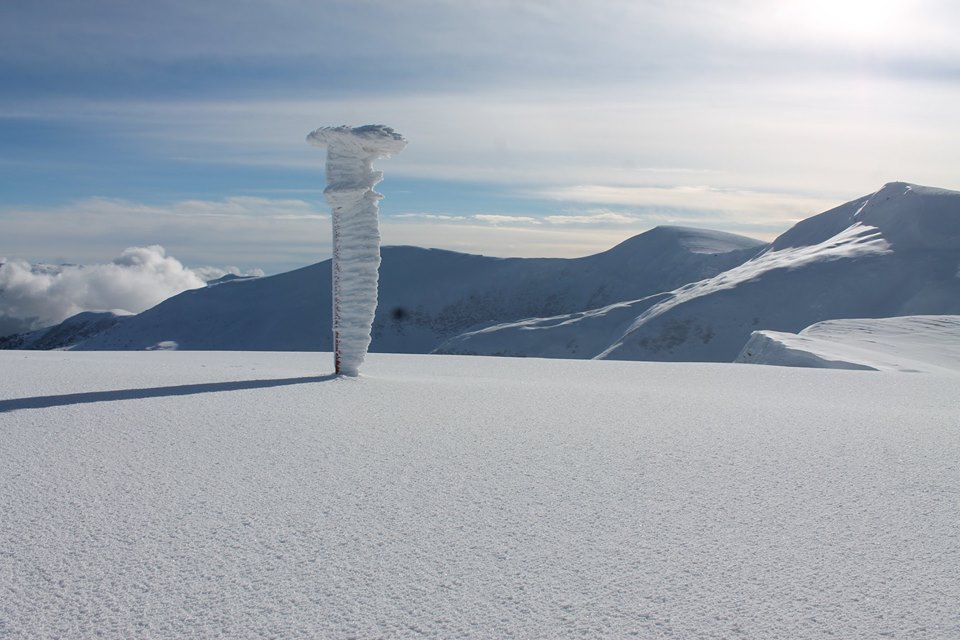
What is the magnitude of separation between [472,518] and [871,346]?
22907 millimetres

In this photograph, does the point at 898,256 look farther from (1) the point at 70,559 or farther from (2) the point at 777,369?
(1) the point at 70,559

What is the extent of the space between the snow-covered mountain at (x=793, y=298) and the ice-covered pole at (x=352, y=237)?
38.6 meters

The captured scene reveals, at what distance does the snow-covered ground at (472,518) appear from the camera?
161 inches

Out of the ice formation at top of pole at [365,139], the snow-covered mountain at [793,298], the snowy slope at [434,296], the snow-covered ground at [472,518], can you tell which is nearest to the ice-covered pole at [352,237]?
the ice formation at top of pole at [365,139]

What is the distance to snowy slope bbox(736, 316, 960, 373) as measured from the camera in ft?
63.0

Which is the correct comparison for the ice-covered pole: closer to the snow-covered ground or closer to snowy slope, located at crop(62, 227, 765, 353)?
the snow-covered ground

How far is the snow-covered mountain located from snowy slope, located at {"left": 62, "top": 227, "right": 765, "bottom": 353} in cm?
2092

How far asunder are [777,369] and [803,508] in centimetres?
1112

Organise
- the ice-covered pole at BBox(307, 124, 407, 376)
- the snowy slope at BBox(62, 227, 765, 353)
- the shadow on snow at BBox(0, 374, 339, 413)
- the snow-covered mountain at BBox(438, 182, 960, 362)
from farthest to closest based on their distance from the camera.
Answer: the snowy slope at BBox(62, 227, 765, 353) → the snow-covered mountain at BBox(438, 182, 960, 362) → the ice-covered pole at BBox(307, 124, 407, 376) → the shadow on snow at BBox(0, 374, 339, 413)

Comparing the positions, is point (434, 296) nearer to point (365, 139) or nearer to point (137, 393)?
point (365, 139)

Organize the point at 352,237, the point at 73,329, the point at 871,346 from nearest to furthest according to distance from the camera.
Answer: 1. the point at 352,237
2. the point at 871,346
3. the point at 73,329

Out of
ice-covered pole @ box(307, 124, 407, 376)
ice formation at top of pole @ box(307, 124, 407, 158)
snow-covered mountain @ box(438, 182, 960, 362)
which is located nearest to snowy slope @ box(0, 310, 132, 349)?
snow-covered mountain @ box(438, 182, 960, 362)

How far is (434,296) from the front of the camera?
3730 inches

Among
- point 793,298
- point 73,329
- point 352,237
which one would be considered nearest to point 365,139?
point 352,237
